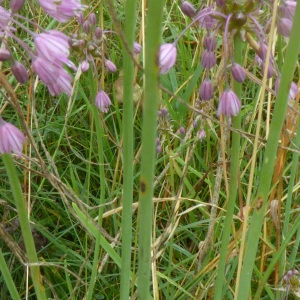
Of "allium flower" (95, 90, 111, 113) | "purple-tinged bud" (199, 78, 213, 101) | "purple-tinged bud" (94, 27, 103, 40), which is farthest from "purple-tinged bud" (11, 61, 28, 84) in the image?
"allium flower" (95, 90, 111, 113)

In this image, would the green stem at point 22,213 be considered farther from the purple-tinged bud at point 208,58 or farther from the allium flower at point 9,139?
the purple-tinged bud at point 208,58

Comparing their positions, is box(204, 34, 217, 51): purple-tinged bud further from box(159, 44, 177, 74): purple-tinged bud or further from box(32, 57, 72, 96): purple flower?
box(32, 57, 72, 96): purple flower

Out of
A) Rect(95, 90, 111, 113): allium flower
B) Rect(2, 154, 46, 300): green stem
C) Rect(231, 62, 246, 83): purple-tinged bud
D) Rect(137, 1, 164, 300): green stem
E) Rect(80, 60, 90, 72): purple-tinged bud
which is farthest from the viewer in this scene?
Rect(95, 90, 111, 113): allium flower

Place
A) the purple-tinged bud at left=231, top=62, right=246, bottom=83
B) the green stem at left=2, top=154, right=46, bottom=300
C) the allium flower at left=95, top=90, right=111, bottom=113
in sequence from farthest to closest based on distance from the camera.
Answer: the allium flower at left=95, top=90, right=111, bottom=113 < the purple-tinged bud at left=231, top=62, right=246, bottom=83 < the green stem at left=2, top=154, right=46, bottom=300

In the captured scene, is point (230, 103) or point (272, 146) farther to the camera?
point (230, 103)

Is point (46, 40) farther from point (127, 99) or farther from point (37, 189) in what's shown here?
point (37, 189)

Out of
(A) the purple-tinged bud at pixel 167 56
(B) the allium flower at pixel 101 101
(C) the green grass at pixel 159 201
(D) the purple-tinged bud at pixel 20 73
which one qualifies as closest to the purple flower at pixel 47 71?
(D) the purple-tinged bud at pixel 20 73

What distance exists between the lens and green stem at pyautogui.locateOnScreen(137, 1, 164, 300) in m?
0.48

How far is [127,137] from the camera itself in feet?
2.65

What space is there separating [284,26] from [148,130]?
37cm

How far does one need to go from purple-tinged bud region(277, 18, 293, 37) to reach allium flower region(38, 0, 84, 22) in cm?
28

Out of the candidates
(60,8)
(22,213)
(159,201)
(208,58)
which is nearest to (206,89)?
(208,58)

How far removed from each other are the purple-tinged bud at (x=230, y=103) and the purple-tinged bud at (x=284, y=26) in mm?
115

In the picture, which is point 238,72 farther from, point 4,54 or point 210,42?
point 4,54
